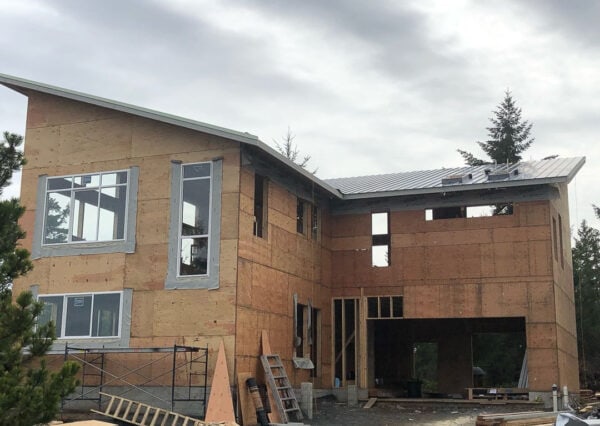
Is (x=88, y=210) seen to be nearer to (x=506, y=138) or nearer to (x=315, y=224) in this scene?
(x=315, y=224)

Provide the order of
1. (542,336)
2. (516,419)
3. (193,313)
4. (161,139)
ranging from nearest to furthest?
1. (516,419)
2. (193,313)
3. (161,139)
4. (542,336)

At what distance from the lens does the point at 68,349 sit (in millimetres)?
17047

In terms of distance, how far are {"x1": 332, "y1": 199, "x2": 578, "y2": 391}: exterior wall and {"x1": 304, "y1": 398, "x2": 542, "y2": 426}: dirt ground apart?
6.09 ft

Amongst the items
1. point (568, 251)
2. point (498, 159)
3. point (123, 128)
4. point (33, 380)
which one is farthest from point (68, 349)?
point (498, 159)

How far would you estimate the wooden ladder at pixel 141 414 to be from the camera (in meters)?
15.4

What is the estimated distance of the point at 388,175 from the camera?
26.1 metres

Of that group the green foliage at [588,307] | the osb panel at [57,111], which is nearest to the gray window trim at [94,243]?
the osb panel at [57,111]

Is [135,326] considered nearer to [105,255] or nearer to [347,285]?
[105,255]

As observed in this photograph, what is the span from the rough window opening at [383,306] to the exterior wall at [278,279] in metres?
1.52

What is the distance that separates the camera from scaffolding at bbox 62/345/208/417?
54.1ft

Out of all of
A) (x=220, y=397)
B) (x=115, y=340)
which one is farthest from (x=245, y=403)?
(x=115, y=340)

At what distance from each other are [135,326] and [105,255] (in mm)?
1977

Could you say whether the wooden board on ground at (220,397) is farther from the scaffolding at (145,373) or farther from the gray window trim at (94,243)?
the gray window trim at (94,243)

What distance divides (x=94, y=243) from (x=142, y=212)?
4.85 ft
